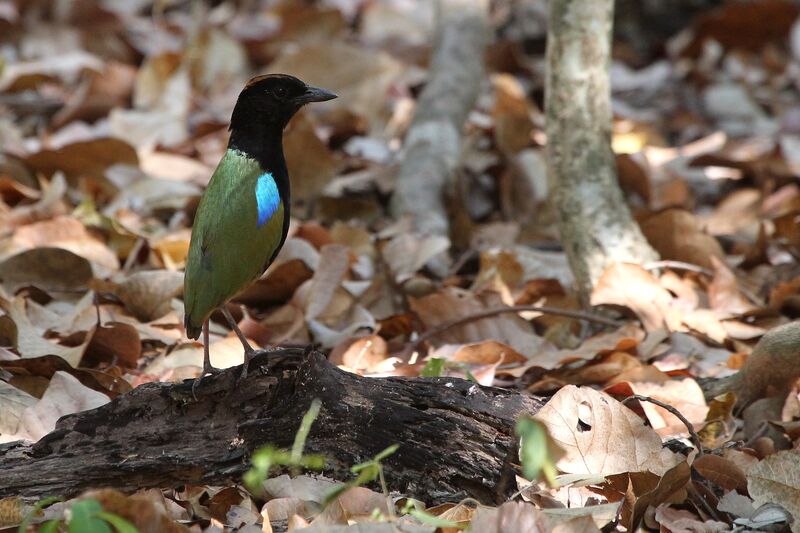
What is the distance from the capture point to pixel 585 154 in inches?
208

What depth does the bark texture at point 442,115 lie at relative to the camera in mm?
6637

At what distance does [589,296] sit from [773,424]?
135 cm

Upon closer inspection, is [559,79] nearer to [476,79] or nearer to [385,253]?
[385,253]

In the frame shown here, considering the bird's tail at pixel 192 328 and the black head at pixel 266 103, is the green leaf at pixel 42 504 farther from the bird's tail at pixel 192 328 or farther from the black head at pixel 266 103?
the black head at pixel 266 103

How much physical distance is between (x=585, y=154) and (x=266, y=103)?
1.72 meters

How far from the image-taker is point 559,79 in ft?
17.2

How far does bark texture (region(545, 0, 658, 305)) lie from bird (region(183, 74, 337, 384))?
155 centimetres

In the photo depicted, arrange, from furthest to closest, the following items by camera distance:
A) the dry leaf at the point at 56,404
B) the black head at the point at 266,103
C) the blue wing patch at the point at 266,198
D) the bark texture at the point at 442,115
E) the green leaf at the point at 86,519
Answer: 1. the bark texture at the point at 442,115
2. the black head at the point at 266,103
3. the blue wing patch at the point at 266,198
4. the dry leaf at the point at 56,404
5. the green leaf at the point at 86,519

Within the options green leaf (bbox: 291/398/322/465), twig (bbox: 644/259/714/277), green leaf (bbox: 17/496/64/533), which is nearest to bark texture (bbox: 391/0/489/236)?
twig (bbox: 644/259/714/277)

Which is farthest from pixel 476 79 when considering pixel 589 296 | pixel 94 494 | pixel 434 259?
pixel 94 494

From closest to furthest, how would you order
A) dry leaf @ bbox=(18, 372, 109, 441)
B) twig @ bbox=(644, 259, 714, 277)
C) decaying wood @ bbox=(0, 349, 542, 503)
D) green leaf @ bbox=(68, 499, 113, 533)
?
green leaf @ bbox=(68, 499, 113, 533) → decaying wood @ bbox=(0, 349, 542, 503) → dry leaf @ bbox=(18, 372, 109, 441) → twig @ bbox=(644, 259, 714, 277)

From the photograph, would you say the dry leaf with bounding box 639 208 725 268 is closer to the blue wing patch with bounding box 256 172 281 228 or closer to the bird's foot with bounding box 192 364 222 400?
the blue wing patch with bounding box 256 172 281 228

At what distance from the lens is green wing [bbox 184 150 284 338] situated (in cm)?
399

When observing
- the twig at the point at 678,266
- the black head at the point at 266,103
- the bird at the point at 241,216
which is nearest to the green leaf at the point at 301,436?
the bird at the point at 241,216
